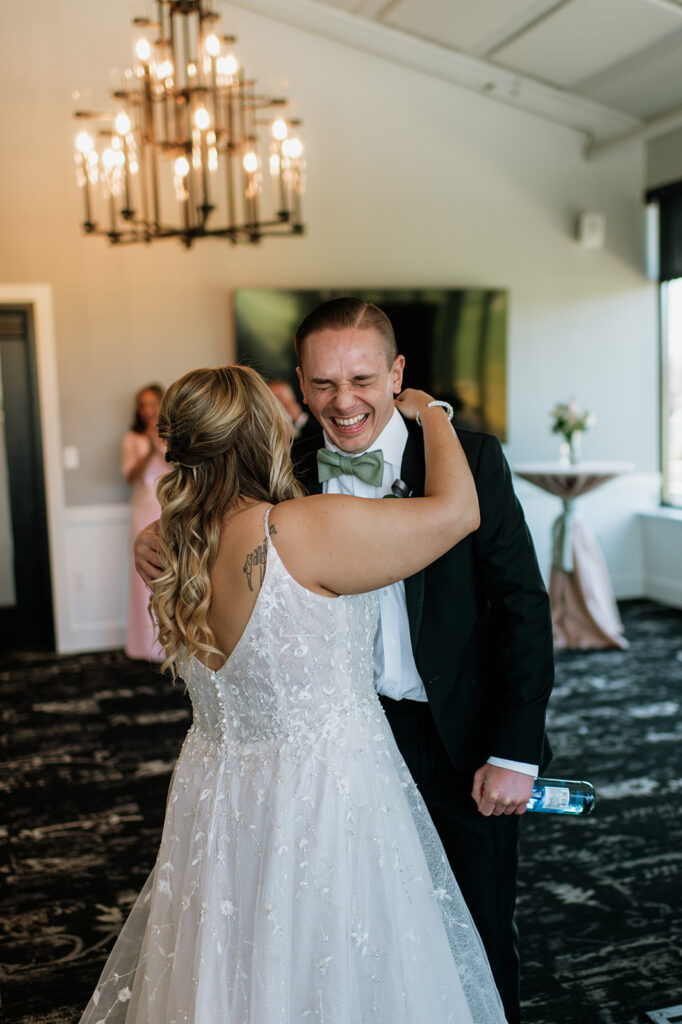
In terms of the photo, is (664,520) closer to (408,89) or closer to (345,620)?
(408,89)

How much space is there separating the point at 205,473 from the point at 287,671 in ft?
1.24

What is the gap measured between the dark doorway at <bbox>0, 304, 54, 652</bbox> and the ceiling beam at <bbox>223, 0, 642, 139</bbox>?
2.80m

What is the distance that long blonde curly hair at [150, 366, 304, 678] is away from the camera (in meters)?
1.49

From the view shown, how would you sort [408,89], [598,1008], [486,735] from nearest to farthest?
1. [486,735]
2. [598,1008]
3. [408,89]

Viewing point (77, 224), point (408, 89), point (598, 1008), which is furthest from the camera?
point (408, 89)

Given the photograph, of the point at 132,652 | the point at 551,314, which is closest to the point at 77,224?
the point at 132,652

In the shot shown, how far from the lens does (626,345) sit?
7.00 meters

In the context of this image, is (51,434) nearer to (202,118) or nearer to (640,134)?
(202,118)

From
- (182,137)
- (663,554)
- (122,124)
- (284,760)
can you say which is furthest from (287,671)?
(663,554)

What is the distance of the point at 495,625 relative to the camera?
1765mm

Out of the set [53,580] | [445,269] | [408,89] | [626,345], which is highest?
[408,89]

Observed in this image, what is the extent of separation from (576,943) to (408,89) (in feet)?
18.3

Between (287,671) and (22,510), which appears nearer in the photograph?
(287,671)

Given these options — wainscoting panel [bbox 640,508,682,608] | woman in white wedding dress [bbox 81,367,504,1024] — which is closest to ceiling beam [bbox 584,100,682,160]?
wainscoting panel [bbox 640,508,682,608]
